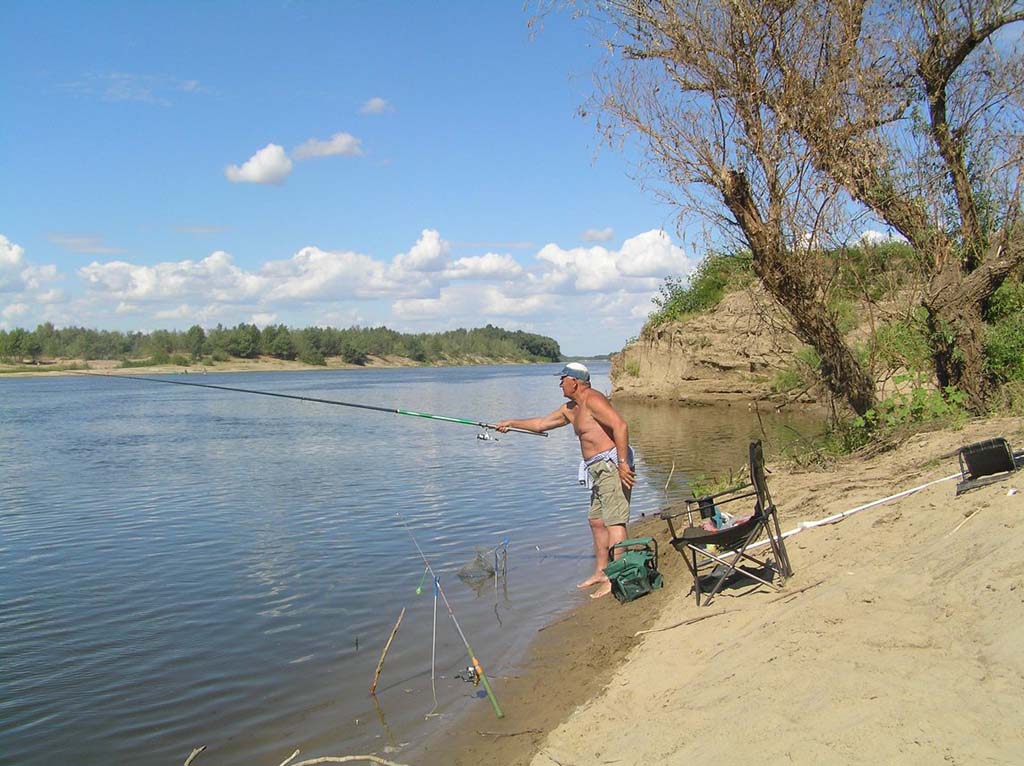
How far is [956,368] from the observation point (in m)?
10.9

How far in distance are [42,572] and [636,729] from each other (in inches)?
334

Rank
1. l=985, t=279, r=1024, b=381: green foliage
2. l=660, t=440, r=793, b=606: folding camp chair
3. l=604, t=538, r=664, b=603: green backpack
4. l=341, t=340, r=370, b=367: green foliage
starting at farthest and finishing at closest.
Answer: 1. l=341, t=340, r=370, b=367: green foliage
2. l=985, t=279, r=1024, b=381: green foliage
3. l=604, t=538, r=664, b=603: green backpack
4. l=660, t=440, r=793, b=606: folding camp chair

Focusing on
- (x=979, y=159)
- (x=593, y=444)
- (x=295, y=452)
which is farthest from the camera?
(x=295, y=452)

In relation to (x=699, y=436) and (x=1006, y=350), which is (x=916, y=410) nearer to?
(x=1006, y=350)

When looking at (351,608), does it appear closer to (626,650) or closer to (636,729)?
(626,650)

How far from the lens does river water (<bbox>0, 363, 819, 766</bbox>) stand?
621 cm

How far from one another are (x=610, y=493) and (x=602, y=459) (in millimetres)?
326

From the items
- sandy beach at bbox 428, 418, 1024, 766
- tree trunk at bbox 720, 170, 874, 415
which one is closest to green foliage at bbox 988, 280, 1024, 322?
tree trunk at bbox 720, 170, 874, 415

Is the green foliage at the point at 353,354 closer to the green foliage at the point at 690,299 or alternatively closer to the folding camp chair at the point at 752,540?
the green foliage at the point at 690,299

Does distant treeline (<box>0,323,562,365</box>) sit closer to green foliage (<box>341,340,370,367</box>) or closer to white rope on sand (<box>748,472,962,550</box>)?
green foliage (<box>341,340,370,367</box>)

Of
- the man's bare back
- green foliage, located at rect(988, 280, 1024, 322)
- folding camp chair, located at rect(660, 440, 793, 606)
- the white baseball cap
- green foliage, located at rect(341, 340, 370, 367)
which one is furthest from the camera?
green foliage, located at rect(341, 340, 370, 367)

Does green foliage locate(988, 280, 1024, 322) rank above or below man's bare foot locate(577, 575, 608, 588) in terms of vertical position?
above

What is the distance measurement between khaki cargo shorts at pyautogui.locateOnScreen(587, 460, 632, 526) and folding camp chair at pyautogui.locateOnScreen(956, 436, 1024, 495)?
2.83 m

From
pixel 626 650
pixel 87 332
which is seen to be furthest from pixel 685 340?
pixel 87 332
